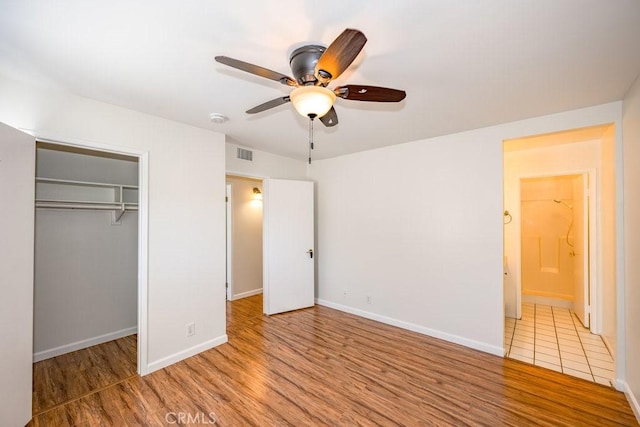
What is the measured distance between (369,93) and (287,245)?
302 cm

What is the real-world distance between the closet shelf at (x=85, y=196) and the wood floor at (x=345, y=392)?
1.67 metres

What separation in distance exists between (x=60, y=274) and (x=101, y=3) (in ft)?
9.79

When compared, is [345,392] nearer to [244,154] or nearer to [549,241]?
[244,154]

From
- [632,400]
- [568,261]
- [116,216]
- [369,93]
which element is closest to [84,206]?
[116,216]

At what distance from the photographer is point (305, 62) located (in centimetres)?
153

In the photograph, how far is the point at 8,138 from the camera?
1722mm

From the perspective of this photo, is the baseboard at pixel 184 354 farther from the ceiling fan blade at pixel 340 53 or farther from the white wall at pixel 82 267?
the ceiling fan blade at pixel 340 53

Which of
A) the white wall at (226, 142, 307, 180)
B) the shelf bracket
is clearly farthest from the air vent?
the shelf bracket

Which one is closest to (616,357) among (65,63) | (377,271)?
(377,271)

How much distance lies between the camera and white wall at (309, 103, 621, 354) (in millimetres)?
2924

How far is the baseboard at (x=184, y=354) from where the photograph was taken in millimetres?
2562

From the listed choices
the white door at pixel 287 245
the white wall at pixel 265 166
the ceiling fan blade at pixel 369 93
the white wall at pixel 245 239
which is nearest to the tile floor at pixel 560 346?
the white door at pixel 287 245

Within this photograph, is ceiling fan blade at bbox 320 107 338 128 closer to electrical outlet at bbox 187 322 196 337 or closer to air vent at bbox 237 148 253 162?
air vent at bbox 237 148 253 162

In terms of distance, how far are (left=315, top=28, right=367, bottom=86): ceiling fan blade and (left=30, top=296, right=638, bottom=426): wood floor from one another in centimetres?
233
